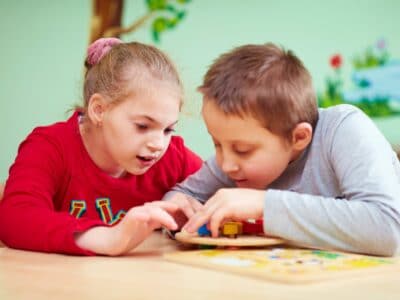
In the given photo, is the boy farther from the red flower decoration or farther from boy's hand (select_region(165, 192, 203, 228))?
the red flower decoration

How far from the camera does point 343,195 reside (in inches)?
Answer: 43.8

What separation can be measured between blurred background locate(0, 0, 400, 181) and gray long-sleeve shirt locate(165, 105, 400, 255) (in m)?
2.29

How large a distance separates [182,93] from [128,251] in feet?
1.51

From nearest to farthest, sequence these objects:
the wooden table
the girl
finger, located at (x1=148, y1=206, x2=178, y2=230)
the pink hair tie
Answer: the wooden table, finger, located at (x1=148, y1=206, x2=178, y2=230), the girl, the pink hair tie

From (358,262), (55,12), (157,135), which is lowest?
(358,262)

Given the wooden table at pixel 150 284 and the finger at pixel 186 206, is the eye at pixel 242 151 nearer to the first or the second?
the finger at pixel 186 206

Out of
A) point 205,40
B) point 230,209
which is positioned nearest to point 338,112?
Answer: point 230,209

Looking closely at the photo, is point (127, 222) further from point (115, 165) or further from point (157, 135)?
point (115, 165)

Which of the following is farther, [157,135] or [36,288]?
[157,135]

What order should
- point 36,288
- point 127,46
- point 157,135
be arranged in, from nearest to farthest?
point 36,288 < point 157,135 < point 127,46

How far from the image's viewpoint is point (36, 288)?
723 mm

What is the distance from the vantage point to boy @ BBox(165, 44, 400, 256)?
102 centimetres

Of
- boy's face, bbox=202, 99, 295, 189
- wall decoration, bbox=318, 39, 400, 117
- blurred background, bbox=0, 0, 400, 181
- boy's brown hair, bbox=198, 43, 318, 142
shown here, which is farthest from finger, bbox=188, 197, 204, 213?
wall decoration, bbox=318, 39, 400, 117

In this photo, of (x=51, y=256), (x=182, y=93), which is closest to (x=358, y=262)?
(x=51, y=256)
